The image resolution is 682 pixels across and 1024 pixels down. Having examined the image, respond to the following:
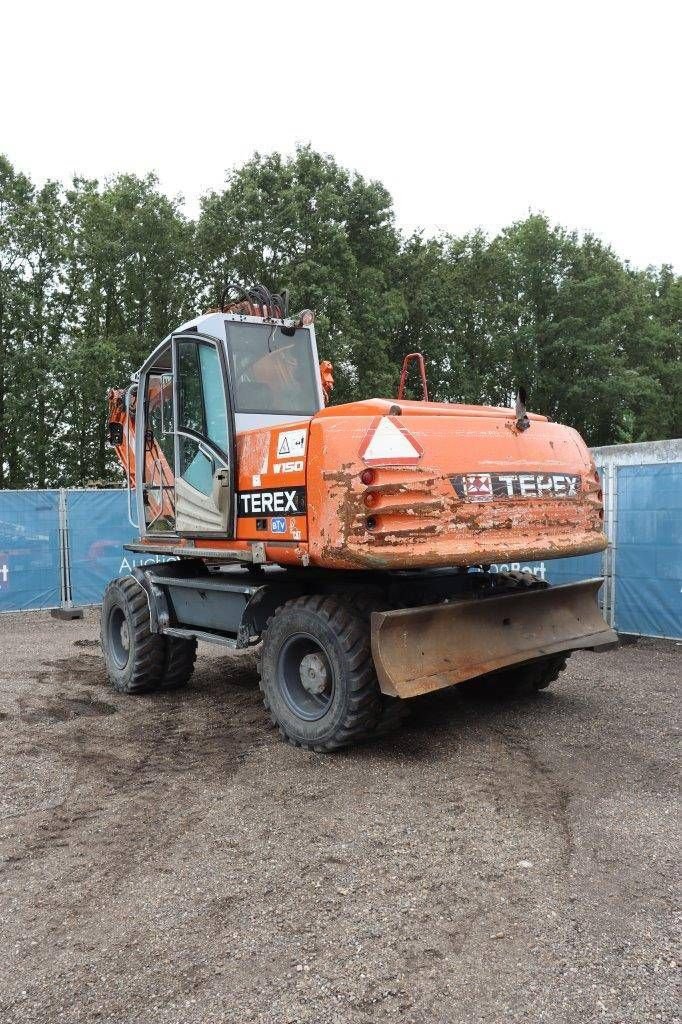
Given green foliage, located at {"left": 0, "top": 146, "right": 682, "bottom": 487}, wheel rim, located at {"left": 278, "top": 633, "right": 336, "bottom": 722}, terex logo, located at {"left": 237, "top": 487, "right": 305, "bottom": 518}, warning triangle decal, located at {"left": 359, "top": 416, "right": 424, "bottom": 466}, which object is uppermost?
green foliage, located at {"left": 0, "top": 146, "right": 682, "bottom": 487}

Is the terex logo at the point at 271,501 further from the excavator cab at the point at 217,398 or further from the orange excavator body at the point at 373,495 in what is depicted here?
the excavator cab at the point at 217,398

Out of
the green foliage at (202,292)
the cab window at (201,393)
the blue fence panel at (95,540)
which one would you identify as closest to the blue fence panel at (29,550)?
the blue fence panel at (95,540)

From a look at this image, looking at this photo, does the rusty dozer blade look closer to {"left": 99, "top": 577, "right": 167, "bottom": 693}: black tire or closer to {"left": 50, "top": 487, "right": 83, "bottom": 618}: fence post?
{"left": 99, "top": 577, "right": 167, "bottom": 693}: black tire

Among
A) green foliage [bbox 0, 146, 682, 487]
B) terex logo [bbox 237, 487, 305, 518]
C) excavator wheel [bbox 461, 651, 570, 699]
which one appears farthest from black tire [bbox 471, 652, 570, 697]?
green foliage [bbox 0, 146, 682, 487]

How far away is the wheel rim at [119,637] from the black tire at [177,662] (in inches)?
18.3

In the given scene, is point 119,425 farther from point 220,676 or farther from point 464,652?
point 464,652

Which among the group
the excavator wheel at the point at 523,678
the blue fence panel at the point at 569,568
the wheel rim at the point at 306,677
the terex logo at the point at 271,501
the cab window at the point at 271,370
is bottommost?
the excavator wheel at the point at 523,678

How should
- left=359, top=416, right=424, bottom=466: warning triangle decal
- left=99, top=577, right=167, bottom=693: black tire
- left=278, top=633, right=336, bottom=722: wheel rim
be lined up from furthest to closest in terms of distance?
left=99, top=577, right=167, bottom=693: black tire
left=278, top=633, right=336, bottom=722: wheel rim
left=359, top=416, right=424, bottom=466: warning triangle decal

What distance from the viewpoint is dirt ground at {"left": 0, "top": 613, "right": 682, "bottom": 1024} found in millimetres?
2939

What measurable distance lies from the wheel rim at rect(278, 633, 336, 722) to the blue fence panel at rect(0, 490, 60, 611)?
28.9ft

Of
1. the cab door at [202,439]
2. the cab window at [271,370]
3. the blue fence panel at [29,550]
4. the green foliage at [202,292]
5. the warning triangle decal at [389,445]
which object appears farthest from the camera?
the green foliage at [202,292]

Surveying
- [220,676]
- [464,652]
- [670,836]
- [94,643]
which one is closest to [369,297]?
[94,643]

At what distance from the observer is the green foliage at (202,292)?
24.3m

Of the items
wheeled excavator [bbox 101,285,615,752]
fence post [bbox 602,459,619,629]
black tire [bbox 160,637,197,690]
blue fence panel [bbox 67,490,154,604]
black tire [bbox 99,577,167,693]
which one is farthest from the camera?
blue fence panel [bbox 67,490,154,604]
